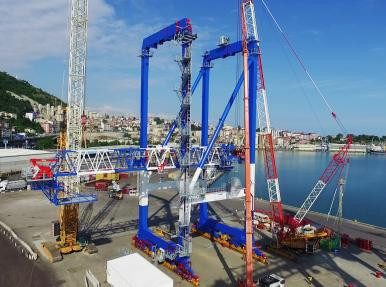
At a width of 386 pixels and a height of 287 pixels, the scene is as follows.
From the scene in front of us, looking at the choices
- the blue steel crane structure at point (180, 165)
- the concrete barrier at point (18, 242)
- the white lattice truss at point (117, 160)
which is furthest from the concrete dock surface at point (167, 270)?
the white lattice truss at point (117, 160)

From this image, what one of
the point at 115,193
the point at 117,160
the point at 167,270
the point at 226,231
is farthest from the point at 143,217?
the point at 115,193

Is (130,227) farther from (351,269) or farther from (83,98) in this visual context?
(351,269)

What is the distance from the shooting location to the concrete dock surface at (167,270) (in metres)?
23.7

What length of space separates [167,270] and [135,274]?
20.3 ft

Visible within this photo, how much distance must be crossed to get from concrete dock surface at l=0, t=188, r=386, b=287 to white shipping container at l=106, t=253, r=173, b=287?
2.60 m

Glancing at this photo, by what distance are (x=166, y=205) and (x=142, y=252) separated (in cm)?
1819

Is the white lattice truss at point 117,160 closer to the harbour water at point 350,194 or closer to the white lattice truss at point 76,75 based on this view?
the white lattice truss at point 76,75

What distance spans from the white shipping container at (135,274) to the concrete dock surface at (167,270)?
260 centimetres

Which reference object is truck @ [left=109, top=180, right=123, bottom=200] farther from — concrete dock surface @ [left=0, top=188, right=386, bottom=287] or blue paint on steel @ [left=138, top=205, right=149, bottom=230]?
blue paint on steel @ [left=138, top=205, right=149, bottom=230]

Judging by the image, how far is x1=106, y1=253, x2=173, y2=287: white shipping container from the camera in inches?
731

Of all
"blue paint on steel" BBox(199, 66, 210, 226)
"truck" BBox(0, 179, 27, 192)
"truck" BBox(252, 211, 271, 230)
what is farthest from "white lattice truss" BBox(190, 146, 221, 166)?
"truck" BBox(0, 179, 27, 192)

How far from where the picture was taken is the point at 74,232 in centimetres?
2875

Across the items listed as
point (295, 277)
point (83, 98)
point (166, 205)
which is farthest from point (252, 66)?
point (166, 205)

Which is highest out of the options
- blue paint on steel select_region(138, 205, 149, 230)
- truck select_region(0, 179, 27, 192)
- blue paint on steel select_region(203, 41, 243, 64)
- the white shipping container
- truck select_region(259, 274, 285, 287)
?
blue paint on steel select_region(203, 41, 243, 64)
